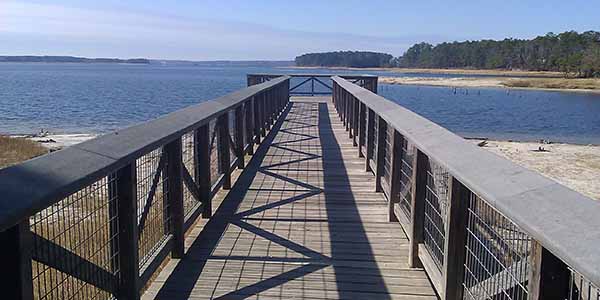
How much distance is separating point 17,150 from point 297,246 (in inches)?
531

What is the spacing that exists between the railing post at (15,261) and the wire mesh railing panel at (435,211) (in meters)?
2.01

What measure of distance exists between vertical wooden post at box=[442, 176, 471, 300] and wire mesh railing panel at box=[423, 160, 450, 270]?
328mm

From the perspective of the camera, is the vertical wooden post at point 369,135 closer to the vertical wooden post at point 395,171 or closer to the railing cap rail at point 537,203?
the vertical wooden post at point 395,171

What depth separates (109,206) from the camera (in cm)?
287

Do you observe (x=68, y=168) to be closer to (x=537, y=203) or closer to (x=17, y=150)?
(x=537, y=203)

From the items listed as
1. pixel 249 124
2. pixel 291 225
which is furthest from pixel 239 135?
pixel 291 225

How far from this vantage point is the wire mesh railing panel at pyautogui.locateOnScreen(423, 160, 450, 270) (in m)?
3.32

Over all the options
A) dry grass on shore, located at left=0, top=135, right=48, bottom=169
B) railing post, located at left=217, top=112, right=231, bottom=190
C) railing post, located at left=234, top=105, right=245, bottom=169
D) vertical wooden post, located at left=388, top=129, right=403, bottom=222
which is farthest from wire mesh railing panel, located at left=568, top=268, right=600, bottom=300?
dry grass on shore, located at left=0, top=135, right=48, bottom=169

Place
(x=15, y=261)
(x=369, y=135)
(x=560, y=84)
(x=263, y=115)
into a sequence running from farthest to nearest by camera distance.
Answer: (x=560, y=84), (x=263, y=115), (x=369, y=135), (x=15, y=261)

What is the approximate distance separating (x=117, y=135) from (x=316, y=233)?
6.63ft

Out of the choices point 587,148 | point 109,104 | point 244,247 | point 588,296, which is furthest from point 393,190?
point 109,104

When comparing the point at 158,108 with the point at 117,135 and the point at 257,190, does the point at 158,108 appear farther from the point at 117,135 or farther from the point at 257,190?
the point at 117,135

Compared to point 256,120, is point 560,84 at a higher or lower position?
lower

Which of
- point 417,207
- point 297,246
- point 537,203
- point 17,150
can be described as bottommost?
point 17,150
